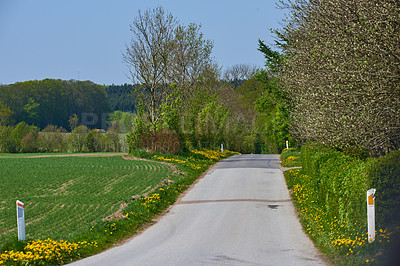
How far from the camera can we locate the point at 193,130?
44156 mm

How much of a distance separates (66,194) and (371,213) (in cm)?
1568

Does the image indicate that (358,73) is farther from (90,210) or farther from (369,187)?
(90,210)

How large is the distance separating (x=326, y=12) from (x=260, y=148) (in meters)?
64.3

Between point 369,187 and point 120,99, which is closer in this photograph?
point 369,187

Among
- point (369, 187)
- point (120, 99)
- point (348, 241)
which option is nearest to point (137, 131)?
point (348, 241)

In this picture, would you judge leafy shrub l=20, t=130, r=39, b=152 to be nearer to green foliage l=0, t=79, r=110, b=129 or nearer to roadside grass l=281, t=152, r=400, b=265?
green foliage l=0, t=79, r=110, b=129

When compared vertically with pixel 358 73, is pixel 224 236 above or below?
below

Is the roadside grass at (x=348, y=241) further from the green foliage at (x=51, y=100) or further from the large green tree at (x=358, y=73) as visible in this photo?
the green foliage at (x=51, y=100)

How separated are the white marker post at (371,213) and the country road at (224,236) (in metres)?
1.17

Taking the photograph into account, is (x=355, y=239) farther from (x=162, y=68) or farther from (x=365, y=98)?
(x=162, y=68)

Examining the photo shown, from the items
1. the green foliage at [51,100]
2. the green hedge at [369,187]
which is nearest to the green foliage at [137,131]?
the green hedge at [369,187]

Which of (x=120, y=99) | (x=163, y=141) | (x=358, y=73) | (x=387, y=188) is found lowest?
(x=387, y=188)

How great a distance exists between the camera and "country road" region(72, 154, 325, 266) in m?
9.59

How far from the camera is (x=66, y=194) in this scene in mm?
21188
